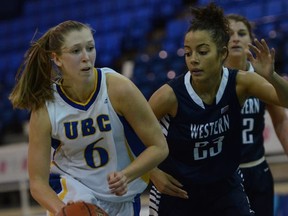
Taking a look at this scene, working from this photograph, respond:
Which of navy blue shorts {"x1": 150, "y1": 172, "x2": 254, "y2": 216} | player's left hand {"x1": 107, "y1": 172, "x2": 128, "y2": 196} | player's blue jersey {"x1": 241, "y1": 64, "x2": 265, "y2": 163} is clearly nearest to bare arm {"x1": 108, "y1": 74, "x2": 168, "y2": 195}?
player's left hand {"x1": 107, "y1": 172, "x2": 128, "y2": 196}

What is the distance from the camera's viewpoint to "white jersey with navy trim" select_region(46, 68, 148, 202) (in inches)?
128

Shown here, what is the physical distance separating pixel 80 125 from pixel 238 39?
155 centimetres

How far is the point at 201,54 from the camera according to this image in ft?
11.4

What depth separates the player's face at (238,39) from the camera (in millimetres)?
4359

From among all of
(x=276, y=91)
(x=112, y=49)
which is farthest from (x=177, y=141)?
(x=112, y=49)

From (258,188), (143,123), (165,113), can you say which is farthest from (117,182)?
(258,188)

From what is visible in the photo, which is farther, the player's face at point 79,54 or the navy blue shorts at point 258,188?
the navy blue shorts at point 258,188

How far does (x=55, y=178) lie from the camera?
3426 millimetres

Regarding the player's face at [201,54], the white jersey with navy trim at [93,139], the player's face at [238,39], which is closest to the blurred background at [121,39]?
the player's face at [238,39]

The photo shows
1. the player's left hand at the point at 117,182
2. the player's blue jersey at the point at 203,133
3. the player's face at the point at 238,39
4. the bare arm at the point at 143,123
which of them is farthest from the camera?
the player's face at the point at 238,39

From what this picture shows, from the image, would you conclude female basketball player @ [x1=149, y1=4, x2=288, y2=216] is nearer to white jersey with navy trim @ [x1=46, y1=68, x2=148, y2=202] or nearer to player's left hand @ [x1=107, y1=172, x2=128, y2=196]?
white jersey with navy trim @ [x1=46, y1=68, x2=148, y2=202]

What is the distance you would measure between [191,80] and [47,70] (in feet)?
2.58

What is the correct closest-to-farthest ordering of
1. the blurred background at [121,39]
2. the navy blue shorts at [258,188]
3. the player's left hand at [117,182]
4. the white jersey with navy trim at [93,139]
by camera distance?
the player's left hand at [117,182]
the white jersey with navy trim at [93,139]
the navy blue shorts at [258,188]
the blurred background at [121,39]

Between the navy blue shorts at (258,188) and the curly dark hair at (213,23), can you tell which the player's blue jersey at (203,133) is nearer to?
the curly dark hair at (213,23)
